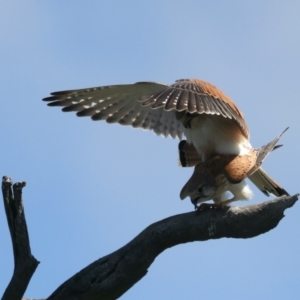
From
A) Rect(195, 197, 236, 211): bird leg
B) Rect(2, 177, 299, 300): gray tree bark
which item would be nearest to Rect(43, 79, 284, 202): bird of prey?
Rect(195, 197, 236, 211): bird leg

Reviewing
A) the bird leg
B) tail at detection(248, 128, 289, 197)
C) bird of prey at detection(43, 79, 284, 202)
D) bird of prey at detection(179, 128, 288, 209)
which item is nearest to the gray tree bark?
the bird leg

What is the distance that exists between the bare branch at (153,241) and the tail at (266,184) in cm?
116

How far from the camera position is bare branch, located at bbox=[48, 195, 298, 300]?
410 cm

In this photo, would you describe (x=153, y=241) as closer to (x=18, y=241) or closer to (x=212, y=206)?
(x=212, y=206)

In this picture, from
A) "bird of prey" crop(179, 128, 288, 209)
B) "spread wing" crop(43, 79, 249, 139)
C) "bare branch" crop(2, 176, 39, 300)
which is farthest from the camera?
"spread wing" crop(43, 79, 249, 139)

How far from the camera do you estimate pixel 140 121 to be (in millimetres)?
6414

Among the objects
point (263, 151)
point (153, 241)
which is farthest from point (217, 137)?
point (153, 241)

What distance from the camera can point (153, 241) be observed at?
4152 mm

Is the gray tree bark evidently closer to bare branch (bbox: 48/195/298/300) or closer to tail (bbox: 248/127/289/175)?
bare branch (bbox: 48/195/298/300)

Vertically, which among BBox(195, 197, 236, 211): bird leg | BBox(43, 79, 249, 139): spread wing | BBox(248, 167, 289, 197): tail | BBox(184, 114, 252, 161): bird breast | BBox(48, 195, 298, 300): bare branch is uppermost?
BBox(43, 79, 249, 139): spread wing

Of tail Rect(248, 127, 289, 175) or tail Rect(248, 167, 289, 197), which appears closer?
tail Rect(248, 127, 289, 175)

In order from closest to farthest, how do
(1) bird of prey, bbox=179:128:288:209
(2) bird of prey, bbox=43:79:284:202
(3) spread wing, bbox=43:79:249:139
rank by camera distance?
1. (1) bird of prey, bbox=179:128:288:209
2. (2) bird of prey, bbox=43:79:284:202
3. (3) spread wing, bbox=43:79:249:139

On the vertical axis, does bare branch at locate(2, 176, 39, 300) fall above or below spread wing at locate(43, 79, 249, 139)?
below

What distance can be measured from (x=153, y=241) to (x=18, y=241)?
824 mm
